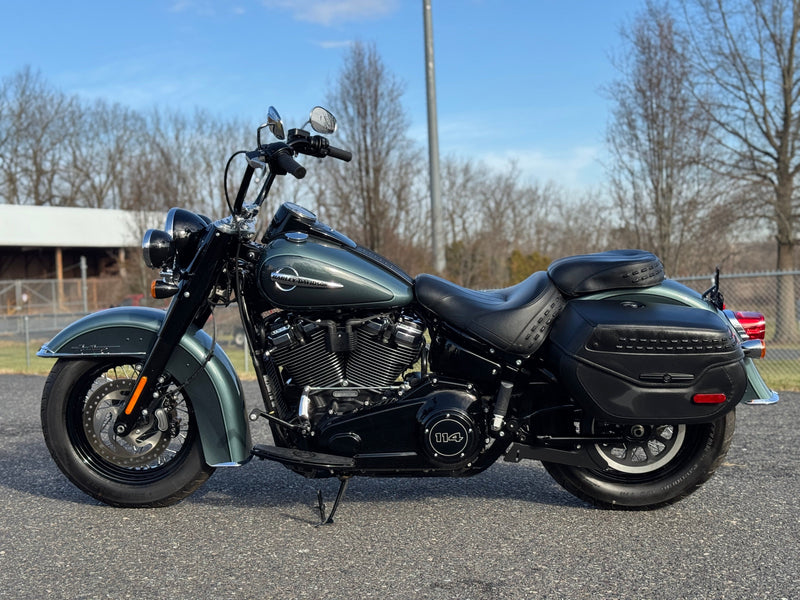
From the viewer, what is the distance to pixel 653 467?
3.71 m

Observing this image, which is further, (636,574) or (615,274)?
(615,274)

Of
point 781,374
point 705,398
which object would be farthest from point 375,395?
point 781,374

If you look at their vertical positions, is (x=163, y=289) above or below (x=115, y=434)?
above

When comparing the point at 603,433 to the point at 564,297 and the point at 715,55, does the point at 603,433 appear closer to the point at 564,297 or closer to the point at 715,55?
the point at 564,297

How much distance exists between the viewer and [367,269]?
3533mm

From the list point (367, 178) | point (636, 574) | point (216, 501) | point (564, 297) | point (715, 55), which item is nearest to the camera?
point (636, 574)

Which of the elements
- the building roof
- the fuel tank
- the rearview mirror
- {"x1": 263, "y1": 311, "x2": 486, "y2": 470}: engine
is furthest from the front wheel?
the building roof

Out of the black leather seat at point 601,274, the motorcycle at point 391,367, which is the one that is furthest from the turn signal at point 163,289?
the black leather seat at point 601,274

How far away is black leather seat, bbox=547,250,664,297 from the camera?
139 inches

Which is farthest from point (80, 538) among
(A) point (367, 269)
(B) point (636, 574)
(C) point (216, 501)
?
(B) point (636, 574)

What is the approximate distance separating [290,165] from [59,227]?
37.8m

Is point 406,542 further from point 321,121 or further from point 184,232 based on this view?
point 321,121

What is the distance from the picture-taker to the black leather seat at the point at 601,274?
353cm

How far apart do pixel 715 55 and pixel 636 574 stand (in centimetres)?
→ 1480
